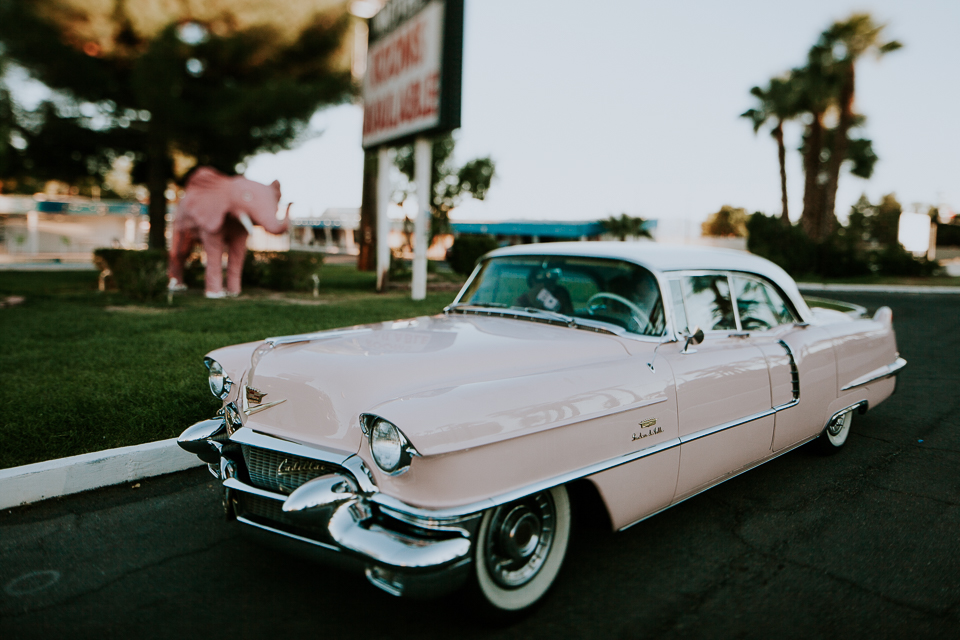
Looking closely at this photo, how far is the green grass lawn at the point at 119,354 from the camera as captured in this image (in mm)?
4312

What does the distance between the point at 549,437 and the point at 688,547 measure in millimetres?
1114

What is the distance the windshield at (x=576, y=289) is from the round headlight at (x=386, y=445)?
153 cm

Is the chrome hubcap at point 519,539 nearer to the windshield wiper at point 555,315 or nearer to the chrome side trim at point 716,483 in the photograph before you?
the chrome side trim at point 716,483

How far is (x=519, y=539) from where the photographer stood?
8.21 ft

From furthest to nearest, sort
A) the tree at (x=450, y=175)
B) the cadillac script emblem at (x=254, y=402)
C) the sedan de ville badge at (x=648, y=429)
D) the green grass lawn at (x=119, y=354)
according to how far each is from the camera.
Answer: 1. the tree at (x=450, y=175)
2. the green grass lawn at (x=119, y=354)
3. the sedan de ville badge at (x=648, y=429)
4. the cadillac script emblem at (x=254, y=402)

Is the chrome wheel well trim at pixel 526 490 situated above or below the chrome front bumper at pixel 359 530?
above

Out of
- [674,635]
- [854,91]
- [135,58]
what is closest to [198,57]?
[135,58]

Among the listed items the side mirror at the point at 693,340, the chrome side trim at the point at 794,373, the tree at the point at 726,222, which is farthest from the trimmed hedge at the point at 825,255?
the tree at the point at 726,222

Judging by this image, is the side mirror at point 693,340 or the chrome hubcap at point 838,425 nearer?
the side mirror at point 693,340

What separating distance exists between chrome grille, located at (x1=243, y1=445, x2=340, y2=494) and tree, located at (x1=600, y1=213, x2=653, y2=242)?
38.9 metres

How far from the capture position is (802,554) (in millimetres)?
3080

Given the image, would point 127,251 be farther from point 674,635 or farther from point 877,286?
point 877,286

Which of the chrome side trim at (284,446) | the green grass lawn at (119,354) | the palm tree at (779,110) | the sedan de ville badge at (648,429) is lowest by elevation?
the green grass lawn at (119,354)

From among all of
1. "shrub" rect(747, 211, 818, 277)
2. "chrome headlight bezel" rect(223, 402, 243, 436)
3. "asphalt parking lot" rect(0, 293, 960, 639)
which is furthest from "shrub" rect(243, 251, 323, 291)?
"shrub" rect(747, 211, 818, 277)
